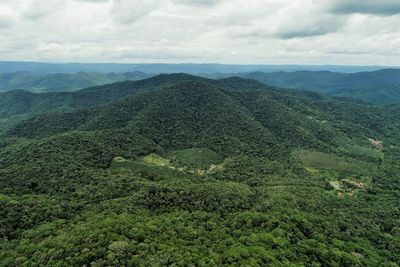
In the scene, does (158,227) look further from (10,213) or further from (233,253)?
(10,213)

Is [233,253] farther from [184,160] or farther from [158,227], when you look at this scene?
[184,160]

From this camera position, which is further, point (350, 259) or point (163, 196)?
point (163, 196)

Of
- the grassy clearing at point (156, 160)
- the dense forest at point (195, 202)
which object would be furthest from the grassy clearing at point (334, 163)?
the grassy clearing at point (156, 160)

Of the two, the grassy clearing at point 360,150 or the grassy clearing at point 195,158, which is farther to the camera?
the grassy clearing at point 360,150

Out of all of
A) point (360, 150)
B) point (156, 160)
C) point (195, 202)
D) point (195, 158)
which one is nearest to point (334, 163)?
point (360, 150)

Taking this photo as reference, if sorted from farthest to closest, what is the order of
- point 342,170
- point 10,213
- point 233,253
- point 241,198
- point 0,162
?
point 342,170 < point 0,162 < point 241,198 < point 10,213 < point 233,253

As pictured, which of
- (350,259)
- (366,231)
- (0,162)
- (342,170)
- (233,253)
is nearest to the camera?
(233,253)

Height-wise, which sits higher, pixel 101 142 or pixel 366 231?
pixel 101 142

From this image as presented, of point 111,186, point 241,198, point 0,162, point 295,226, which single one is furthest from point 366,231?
point 0,162

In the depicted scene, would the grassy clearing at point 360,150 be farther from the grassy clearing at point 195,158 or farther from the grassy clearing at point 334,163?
the grassy clearing at point 195,158

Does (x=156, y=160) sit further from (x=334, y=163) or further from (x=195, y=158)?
(x=334, y=163)
